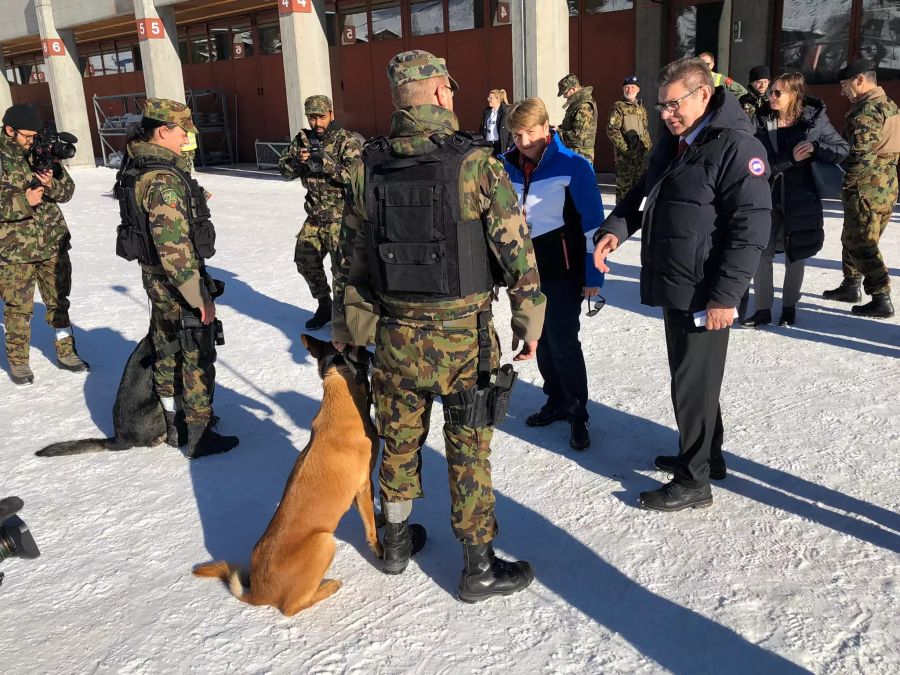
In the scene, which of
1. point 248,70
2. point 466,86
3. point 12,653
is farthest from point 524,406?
point 248,70

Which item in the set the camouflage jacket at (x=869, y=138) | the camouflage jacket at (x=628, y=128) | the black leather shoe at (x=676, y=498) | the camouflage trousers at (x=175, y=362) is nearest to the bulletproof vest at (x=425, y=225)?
the black leather shoe at (x=676, y=498)

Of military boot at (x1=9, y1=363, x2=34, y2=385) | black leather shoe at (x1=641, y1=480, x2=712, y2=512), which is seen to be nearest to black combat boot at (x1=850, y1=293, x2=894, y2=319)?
black leather shoe at (x1=641, y1=480, x2=712, y2=512)

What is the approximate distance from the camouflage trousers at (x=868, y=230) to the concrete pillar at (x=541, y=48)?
6.53m

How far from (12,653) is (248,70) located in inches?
756

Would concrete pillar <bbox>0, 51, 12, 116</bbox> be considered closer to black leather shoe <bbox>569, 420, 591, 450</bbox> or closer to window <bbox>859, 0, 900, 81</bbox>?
window <bbox>859, 0, 900, 81</bbox>

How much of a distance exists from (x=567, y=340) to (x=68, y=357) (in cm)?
377

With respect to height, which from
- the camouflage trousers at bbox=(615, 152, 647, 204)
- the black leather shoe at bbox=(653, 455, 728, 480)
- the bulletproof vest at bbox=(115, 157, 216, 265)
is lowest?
the black leather shoe at bbox=(653, 455, 728, 480)

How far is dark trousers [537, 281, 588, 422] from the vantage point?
3645 millimetres

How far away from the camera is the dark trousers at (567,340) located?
12.0 feet

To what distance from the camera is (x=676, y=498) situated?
10.4 feet

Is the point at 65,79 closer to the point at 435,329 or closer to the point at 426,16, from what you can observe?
the point at 426,16

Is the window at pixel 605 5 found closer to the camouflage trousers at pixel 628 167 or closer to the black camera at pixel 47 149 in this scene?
the camouflage trousers at pixel 628 167

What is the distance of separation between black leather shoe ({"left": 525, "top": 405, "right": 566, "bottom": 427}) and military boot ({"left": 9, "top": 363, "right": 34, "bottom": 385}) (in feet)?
11.7

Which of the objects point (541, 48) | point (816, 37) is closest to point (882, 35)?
point (816, 37)
